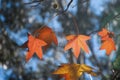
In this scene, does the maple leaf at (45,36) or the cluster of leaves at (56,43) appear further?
the maple leaf at (45,36)

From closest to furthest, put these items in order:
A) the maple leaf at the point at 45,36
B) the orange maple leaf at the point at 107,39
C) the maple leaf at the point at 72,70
Answer: the maple leaf at the point at 72,70 → the maple leaf at the point at 45,36 → the orange maple leaf at the point at 107,39

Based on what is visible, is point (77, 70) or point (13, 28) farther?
point (13, 28)

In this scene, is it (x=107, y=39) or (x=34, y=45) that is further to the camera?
(x=107, y=39)

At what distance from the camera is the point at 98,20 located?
305 inches

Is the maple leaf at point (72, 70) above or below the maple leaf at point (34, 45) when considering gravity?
below

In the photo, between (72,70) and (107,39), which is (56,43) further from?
(107,39)

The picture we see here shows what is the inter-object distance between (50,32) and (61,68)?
0.82 ft

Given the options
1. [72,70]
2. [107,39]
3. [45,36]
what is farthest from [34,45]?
[107,39]

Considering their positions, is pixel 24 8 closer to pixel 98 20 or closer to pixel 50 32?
pixel 98 20

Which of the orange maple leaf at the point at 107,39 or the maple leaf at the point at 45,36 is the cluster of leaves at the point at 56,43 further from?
the orange maple leaf at the point at 107,39

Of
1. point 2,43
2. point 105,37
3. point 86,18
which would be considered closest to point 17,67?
point 2,43

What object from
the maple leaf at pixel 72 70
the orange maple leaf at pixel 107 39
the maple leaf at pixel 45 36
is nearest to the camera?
the maple leaf at pixel 72 70

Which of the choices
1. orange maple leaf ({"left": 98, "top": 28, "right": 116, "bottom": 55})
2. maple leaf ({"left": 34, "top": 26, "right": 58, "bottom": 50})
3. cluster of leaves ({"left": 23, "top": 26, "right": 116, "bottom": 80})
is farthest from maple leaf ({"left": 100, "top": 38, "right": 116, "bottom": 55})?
maple leaf ({"left": 34, "top": 26, "right": 58, "bottom": 50})

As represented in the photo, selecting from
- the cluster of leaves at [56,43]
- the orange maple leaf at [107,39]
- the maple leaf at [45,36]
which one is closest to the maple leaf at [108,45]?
the orange maple leaf at [107,39]
